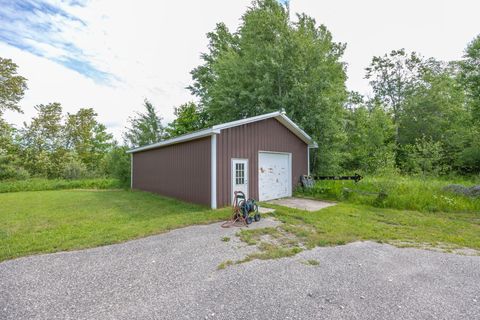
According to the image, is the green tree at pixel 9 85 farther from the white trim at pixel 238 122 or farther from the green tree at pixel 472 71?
the green tree at pixel 472 71

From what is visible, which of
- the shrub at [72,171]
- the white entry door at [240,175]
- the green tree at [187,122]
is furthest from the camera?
the green tree at [187,122]

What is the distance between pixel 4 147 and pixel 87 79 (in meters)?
12.6

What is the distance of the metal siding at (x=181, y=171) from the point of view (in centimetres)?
736

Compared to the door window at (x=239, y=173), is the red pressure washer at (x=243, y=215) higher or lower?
lower

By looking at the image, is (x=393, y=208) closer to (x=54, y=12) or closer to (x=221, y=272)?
(x=221, y=272)

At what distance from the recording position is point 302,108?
11.5 metres

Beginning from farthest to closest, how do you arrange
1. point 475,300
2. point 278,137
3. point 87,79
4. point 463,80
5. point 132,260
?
point 463,80 < point 87,79 < point 278,137 < point 132,260 < point 475,300

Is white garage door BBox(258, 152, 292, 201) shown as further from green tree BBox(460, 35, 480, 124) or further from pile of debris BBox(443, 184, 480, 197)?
green tree BBox(460, 35, 480, 124)

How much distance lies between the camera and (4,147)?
18.9m

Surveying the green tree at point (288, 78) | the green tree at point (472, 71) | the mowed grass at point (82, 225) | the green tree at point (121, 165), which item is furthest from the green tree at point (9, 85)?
the green tree at point (472, 71)

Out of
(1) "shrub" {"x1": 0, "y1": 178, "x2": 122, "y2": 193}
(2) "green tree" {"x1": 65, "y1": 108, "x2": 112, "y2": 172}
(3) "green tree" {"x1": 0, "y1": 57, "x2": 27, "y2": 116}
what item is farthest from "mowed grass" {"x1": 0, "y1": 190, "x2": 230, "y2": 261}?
(2) "green tree" {"x1": 65, "y1": 108, "x2": 112, "y2": 172}

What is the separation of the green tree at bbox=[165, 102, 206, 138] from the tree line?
13 cm

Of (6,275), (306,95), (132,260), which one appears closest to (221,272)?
(132,260)

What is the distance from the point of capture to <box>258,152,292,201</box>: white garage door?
27.9 feet
